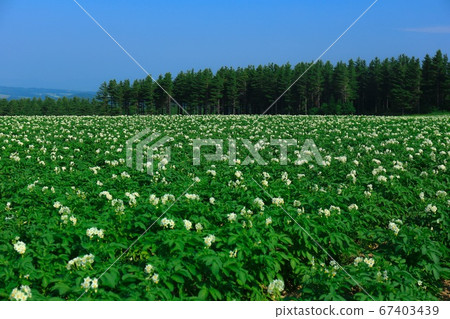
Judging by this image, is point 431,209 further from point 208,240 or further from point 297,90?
point 297,90

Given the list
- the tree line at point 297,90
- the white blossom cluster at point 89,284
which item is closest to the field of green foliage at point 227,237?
the white blossom cluster at point 89,284

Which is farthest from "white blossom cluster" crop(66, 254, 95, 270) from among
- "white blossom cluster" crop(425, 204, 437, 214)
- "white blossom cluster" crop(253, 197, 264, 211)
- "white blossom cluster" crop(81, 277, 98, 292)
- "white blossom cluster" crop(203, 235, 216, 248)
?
"white blossom cluster" crop(425, 204, 437, 214)

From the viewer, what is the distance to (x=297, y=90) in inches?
3388

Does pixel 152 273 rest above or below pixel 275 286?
above

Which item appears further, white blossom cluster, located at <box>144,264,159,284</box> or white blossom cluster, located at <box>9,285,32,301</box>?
white blossom cluster, located at <box>144,264,159,284</box>

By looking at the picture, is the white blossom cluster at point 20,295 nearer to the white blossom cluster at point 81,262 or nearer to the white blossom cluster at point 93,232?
the white blossom cluster at point 81,262

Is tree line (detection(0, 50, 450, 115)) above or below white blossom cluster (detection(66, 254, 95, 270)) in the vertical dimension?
above

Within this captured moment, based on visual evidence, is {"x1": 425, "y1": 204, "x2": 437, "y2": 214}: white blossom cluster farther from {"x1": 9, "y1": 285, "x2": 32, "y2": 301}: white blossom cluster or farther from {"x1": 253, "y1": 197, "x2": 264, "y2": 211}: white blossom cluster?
{"x1": 9, "y1": 285, "x2": 32, "y2": 301}: white blossom cluster

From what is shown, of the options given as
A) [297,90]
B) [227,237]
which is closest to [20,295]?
[227,237]

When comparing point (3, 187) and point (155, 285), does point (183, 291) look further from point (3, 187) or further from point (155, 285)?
point (3, 187)

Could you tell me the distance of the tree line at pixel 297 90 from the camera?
260 feet

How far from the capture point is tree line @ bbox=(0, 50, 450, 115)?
79.2 meters

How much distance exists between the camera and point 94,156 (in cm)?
1464
